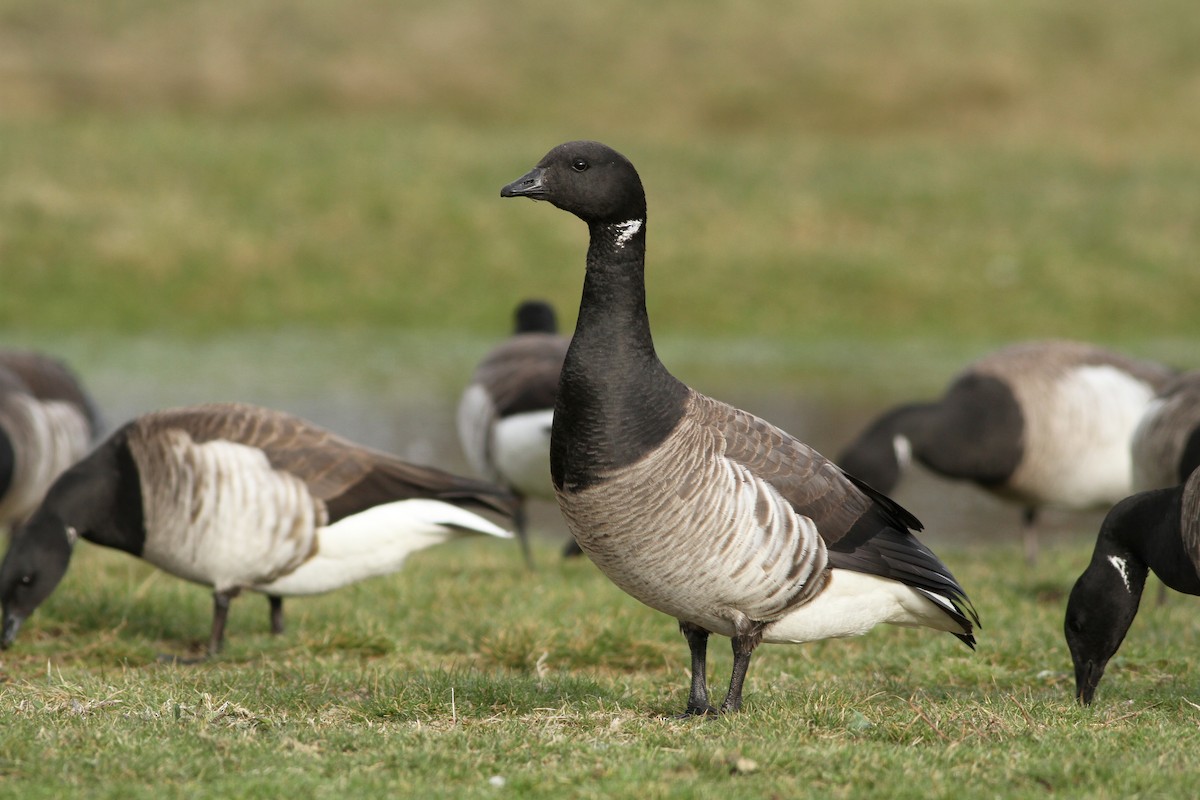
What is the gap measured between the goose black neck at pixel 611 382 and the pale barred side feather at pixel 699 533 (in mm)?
81

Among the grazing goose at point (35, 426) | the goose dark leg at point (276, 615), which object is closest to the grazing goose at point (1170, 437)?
the goose dark leg at point (276, 615)

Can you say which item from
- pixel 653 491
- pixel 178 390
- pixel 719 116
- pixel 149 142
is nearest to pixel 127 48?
pixel 149 142

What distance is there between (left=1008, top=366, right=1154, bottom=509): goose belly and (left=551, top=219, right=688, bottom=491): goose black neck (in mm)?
6429

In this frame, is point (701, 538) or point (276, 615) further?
point (276, 615)

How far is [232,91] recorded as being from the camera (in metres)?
39.9

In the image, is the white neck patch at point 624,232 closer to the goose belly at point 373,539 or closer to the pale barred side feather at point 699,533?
the pale barred side feather at point 699,533

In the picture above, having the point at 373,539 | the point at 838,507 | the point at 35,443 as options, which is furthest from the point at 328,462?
the point at 35,443

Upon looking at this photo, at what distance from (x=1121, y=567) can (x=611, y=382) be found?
267cm

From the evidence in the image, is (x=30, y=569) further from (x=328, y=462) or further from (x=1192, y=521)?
(x=1192, y=521)

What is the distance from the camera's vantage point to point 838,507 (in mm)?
6094

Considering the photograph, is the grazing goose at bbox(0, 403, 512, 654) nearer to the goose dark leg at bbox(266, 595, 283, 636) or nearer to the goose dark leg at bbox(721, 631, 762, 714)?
the goose dark leg at bbox(266, 595, 283, 636)

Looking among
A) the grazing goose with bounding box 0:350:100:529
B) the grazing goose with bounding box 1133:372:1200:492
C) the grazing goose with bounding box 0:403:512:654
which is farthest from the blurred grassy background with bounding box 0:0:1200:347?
the grazing goose with bounding box 0:403:512:654

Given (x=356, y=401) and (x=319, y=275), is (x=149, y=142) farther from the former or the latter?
(x=356, y=401)

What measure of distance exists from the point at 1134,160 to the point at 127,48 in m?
28.3
